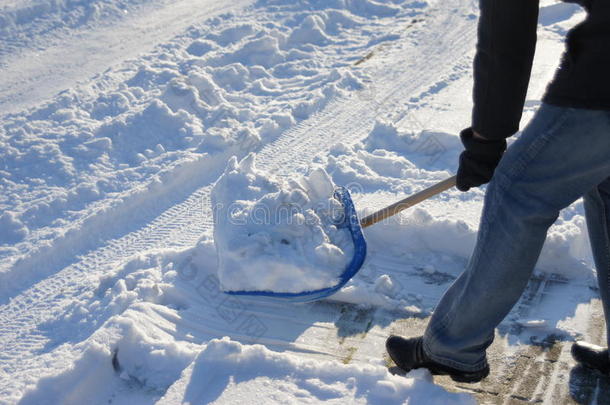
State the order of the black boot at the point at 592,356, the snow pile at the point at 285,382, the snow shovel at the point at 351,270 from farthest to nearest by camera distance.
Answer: the snow shovel at the point at 351,270 < the black boot at the point at 592,356 < the snow pile at the point at 285,382

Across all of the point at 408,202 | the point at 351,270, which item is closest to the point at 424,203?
the point at 408,202

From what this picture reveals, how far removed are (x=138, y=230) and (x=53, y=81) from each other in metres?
2.11

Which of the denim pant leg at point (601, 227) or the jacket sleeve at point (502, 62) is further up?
the jacket sleeve at point (502, 62)

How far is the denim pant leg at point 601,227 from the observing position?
211cm

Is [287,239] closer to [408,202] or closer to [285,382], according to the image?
[408,202]

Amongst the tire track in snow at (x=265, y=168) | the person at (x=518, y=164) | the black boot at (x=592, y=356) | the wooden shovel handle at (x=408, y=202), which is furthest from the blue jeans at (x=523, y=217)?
the tire track in snow at (x=265, y=168)

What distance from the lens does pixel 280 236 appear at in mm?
3025

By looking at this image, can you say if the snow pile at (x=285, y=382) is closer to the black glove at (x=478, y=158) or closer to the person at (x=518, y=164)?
the person at (x=518, y=164)

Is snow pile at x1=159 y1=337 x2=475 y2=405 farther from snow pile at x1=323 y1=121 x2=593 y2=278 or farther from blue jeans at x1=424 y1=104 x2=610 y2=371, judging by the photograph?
snow pile at x1=323 y1=121 x2=593 y2=278

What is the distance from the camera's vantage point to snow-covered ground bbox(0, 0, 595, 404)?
2.64m

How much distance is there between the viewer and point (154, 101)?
4695 millimetres

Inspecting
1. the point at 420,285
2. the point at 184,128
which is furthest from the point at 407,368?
the point at 184,128

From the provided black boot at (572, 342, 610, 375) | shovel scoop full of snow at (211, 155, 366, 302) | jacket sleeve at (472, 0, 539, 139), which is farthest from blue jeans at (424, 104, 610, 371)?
shovel scoop full of snow at (211, 155, 366, 302)

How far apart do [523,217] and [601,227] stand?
Answer: 427 mm
